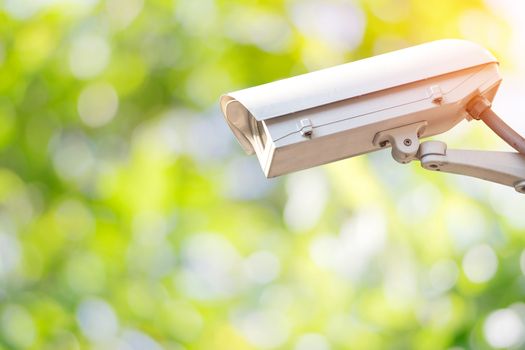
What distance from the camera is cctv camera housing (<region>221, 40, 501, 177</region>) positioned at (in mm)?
1035

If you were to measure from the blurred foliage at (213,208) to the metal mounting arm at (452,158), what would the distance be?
158 cm

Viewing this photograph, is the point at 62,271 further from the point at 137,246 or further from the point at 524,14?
the point at 524,14

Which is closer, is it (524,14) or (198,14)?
(524,14)

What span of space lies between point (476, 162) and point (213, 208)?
172cm

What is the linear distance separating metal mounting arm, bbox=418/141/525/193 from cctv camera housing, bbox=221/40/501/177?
0.13 feet

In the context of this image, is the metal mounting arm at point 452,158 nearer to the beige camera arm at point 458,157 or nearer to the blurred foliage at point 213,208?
the beige camera arm at point 458,157

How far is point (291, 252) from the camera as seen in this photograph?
273cm

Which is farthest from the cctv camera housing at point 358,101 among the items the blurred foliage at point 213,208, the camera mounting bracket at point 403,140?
the blurred foliage at point 213,208

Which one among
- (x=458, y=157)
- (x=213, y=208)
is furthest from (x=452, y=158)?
(x=213, y=208)

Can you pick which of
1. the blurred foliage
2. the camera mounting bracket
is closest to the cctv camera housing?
the camera mounting bracket

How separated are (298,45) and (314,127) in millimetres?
1827

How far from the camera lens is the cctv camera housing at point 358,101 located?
1.04 metres

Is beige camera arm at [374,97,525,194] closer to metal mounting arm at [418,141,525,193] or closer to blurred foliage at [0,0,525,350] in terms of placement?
metal mounting arm at [418,141,525,193]

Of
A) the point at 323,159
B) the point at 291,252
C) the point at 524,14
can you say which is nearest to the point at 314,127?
the point at 323,159
